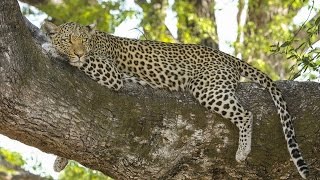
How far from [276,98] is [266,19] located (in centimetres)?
966

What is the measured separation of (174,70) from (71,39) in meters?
1.19

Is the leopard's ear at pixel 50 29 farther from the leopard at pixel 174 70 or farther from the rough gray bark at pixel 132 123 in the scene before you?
the rough gray bark at pixel 132 123

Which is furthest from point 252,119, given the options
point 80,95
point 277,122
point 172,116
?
point 80,95

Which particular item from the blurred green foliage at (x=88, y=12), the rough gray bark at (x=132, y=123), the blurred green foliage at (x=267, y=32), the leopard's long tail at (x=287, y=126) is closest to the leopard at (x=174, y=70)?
the leopard's long tail at (x=287, y=126)

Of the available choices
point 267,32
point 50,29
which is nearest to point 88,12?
point 267,32

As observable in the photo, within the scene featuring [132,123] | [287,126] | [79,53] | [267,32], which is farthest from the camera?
[267,32]

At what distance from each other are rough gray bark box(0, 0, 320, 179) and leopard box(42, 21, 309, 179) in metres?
0.13

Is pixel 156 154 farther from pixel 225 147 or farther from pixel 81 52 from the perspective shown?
pixel 81 52

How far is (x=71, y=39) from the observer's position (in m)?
7.84

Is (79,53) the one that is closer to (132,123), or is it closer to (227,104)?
(132,123)

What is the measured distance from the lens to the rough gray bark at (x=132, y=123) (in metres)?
6.26

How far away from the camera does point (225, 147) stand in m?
7.30

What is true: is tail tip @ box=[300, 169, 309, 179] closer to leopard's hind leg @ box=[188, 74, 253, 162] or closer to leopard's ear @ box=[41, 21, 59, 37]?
leopard's hind leg @ box=[188, 74, 253, 162]

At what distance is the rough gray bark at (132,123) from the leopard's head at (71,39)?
0.63 meters
